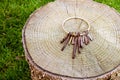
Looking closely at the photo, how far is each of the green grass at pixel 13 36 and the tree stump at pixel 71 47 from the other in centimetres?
89

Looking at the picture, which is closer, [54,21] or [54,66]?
[54,66]

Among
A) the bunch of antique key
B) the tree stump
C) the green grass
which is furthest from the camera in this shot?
the green grass

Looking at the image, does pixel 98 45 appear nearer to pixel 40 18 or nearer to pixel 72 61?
pixel 72 61

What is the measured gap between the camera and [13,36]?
4.12 m

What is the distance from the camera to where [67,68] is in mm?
2635

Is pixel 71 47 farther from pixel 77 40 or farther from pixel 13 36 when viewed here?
pixel 13 36

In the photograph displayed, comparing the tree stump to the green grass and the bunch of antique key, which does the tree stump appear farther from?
the green grass

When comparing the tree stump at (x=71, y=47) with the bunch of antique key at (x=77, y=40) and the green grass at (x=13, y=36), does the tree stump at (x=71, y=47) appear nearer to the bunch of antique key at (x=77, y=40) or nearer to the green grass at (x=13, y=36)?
the bunch of antique key at (x=77, y=40)

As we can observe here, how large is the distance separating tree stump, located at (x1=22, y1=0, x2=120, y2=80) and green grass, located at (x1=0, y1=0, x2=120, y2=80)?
89 centimetres

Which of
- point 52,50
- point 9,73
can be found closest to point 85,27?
point 52,50

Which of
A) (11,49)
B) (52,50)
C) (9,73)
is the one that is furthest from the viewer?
(11,49)

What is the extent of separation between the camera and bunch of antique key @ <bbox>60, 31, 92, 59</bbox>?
277 centimetres

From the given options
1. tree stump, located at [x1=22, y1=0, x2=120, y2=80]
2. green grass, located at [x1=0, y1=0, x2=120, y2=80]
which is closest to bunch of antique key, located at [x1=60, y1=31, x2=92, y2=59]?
tree stump, located at [x1=22, y1=0, x2=120, y2=80]

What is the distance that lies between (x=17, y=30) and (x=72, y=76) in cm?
184
